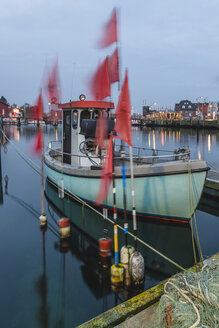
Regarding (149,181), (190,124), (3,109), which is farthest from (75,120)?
(3,109)

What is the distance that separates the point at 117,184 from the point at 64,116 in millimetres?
5818

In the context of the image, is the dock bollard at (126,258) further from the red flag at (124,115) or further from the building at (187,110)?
the building at (187,110)

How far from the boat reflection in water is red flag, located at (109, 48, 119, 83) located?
4.56 meters

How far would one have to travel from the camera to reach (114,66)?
24.8 feet

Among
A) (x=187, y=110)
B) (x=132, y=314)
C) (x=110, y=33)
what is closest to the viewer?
(x=132, y=314)

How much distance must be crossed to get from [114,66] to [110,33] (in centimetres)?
93

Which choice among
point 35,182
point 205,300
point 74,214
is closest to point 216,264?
point 205,300

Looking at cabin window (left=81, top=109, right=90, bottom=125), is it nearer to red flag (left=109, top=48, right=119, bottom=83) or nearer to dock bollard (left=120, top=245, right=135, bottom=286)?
red flag (left=109, top=48, right=119, bottom=83)

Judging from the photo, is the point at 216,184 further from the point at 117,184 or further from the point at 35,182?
the point at 35,182

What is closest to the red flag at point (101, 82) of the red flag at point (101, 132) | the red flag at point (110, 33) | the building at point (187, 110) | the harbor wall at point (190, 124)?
the red flag at point (110, 33)

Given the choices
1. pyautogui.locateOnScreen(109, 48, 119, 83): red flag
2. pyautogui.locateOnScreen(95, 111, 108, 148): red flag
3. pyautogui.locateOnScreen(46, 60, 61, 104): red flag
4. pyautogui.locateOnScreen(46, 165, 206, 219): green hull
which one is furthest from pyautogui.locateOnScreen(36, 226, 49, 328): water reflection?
pyautogui.locateOnScreen(46, 60, 61, 104): red flag

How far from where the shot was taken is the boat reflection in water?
23.8 feet

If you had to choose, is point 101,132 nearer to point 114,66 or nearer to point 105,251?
point 114,66

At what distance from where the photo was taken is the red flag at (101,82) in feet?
27.0
